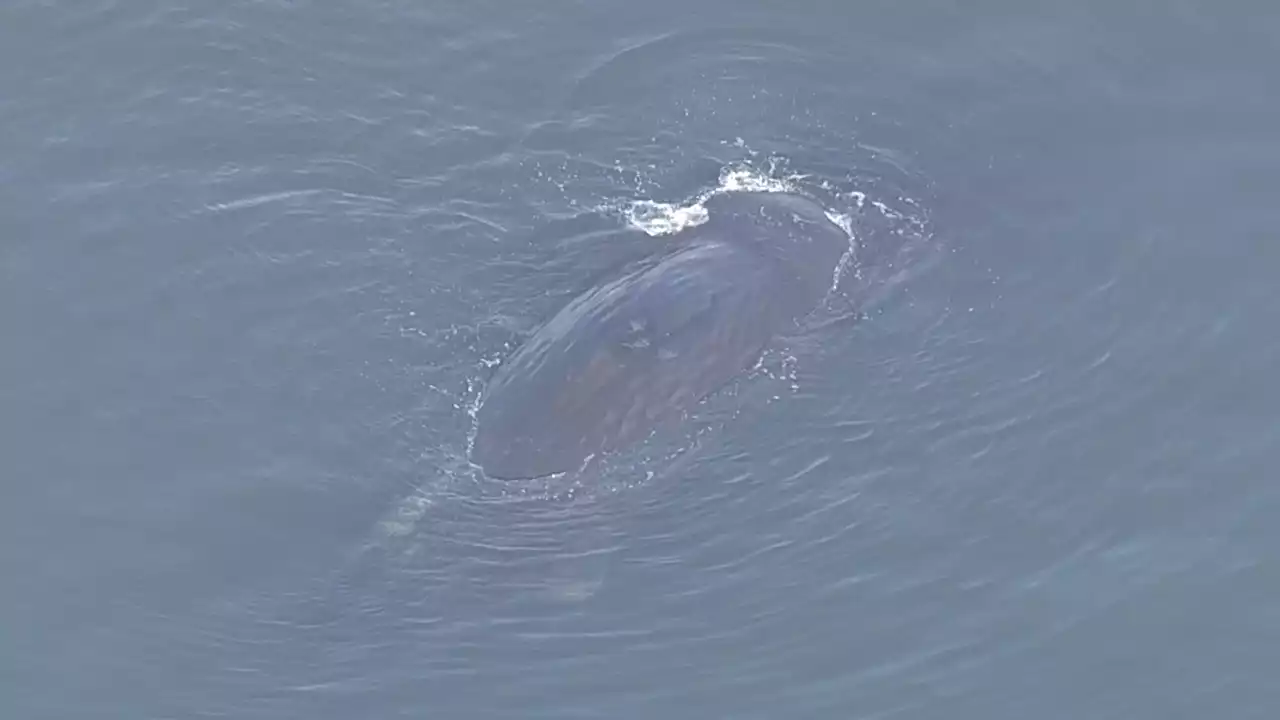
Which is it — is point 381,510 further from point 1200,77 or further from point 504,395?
point 1200,77

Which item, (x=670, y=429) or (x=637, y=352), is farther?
(x=670, y=429)

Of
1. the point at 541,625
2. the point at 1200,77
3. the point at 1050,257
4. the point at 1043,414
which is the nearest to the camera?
the point at 541,625

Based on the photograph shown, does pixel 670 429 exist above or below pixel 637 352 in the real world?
below

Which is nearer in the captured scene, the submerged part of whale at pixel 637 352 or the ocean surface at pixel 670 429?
the ocean surface at pixel 670 429

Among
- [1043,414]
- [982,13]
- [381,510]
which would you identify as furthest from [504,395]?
[982,13]
